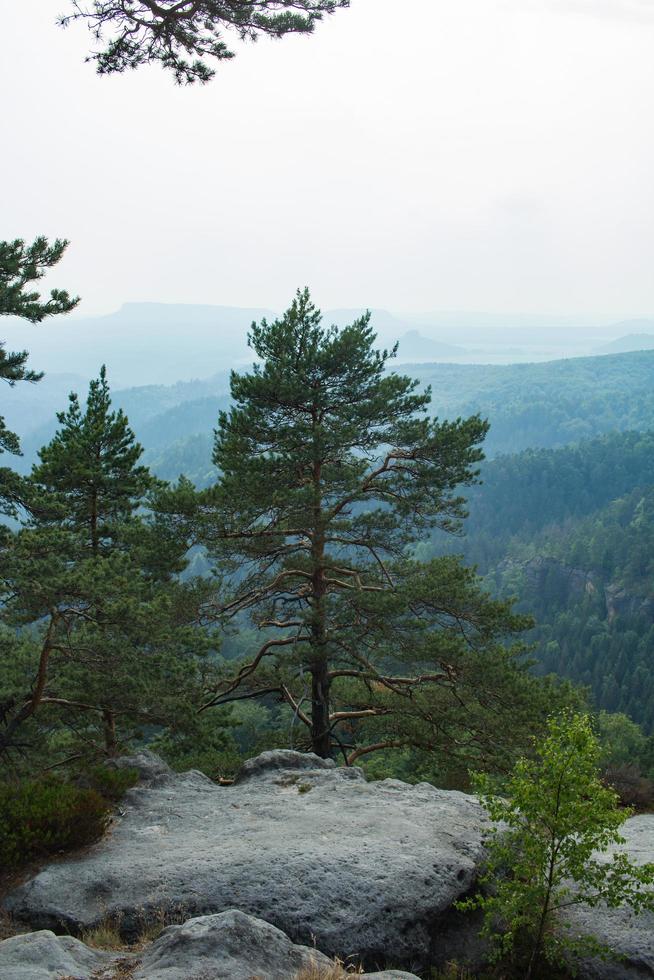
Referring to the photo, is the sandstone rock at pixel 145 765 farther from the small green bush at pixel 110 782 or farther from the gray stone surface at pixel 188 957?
the gray stone surface at pixel 188 957

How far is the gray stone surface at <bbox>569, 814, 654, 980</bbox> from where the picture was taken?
25.6 feet

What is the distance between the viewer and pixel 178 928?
6844 millimetres

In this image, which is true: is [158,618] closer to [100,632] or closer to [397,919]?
[100,632]

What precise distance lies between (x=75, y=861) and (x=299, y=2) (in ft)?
34.9

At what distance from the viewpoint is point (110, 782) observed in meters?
11.1

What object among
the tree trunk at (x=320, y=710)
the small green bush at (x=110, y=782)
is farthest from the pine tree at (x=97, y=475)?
the small green bush at (x=110, y=782)

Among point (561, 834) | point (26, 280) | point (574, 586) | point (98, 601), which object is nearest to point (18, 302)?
point (26, 280)

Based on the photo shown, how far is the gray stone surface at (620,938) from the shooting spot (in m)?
7.81

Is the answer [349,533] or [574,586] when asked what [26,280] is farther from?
[574,586]

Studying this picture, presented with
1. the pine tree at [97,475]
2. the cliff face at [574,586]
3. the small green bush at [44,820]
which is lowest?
the cliff face at [574,586]

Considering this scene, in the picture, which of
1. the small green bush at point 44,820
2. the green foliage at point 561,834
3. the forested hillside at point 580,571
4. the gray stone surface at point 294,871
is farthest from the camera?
the forested hillside at point 580,571

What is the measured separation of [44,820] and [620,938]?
23.1ft

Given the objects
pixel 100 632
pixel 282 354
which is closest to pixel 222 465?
pixel 282 354

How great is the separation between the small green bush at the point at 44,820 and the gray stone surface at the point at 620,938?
Answer: 6.14 m
